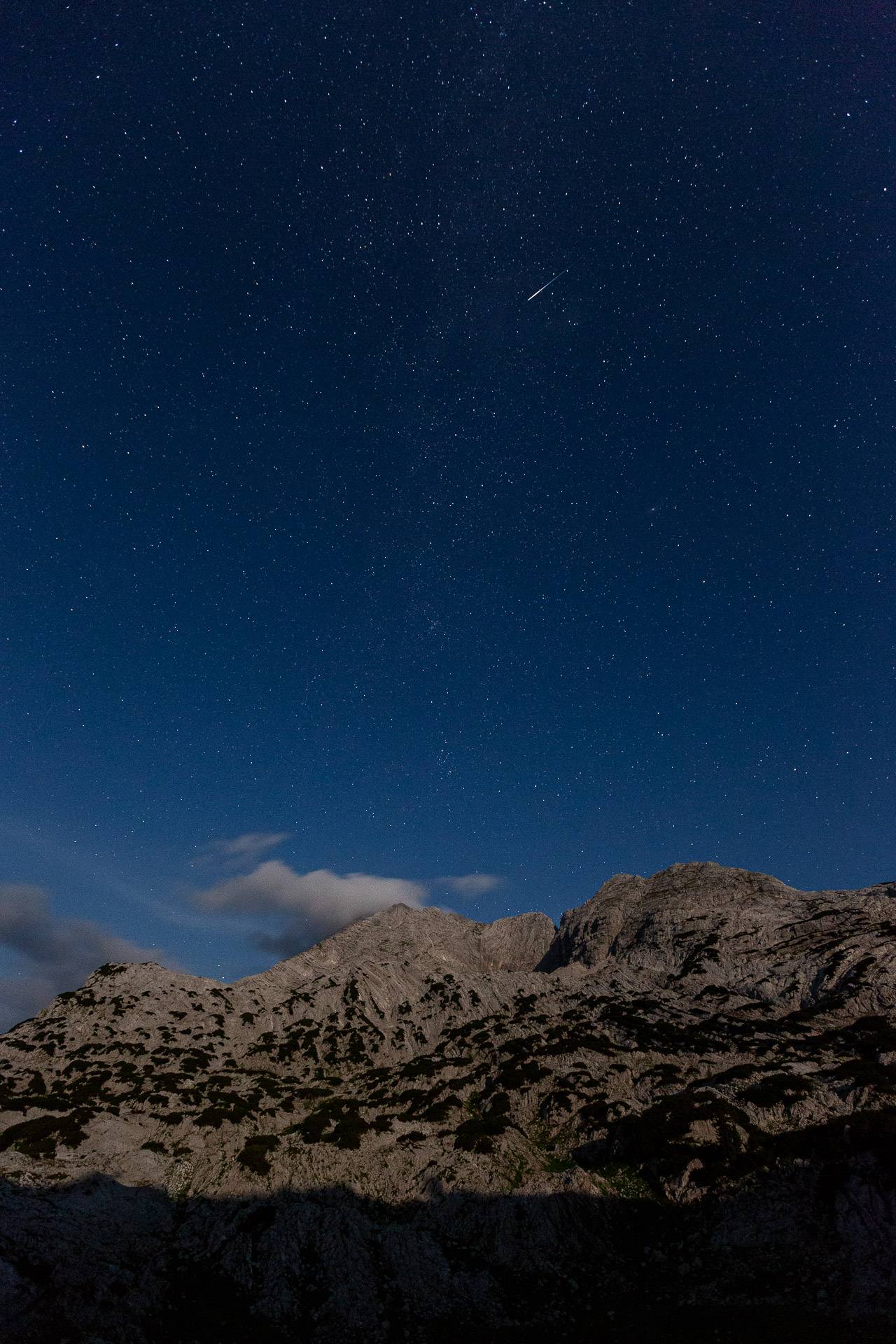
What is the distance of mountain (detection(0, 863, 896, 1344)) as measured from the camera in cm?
2502

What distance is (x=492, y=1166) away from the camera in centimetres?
3625

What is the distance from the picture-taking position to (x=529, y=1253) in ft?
97.2

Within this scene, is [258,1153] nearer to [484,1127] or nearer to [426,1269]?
[484,1127]

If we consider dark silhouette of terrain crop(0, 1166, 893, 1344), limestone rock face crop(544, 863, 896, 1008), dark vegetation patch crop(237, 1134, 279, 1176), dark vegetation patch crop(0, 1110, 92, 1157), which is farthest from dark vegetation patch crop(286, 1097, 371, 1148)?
limestone rock face crop(544, 863, 896, 1008)

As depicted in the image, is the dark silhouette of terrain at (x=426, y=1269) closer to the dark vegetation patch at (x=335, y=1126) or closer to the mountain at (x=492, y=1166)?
the mountain at (x=492, y=1166)

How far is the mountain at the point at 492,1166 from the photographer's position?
2502 cm

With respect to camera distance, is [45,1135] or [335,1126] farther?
[335,1126]

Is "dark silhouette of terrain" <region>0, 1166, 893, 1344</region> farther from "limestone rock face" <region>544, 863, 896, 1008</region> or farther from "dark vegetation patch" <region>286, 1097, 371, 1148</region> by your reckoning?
"limestone rock face" <region>544, 863, 896, 1008</region>

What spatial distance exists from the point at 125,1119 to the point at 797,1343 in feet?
169

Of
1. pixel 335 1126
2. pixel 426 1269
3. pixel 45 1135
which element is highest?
pixel 45 1135

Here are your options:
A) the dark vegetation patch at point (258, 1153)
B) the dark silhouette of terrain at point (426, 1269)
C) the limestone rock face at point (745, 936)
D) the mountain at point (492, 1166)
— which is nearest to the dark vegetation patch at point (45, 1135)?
the mountain at point (492, 1166)

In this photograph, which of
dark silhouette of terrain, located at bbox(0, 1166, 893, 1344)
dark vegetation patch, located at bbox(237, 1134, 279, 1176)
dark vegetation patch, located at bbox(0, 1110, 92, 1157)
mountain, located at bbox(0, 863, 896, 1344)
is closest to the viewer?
dark silhouette of terrain, located at bbox(0, 1166, 893, 1344)

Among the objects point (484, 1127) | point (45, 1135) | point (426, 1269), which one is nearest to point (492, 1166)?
point (484, 1127)

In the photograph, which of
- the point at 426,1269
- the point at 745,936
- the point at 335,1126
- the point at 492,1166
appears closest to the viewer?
the point at 426,1269
